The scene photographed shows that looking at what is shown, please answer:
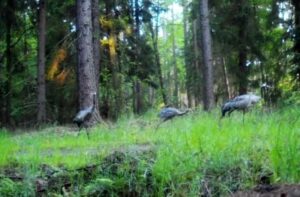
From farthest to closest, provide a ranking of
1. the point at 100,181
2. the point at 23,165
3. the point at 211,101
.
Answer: the point at 211,101 < the point at 23,165 < the point at 100,181

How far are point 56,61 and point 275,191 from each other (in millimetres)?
18019

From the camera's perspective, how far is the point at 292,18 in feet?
68.3

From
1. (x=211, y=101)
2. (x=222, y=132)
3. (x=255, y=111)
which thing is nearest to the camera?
(x=222, y=132)

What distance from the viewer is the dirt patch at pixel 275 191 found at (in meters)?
4.02

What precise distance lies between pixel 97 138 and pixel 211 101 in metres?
9.99

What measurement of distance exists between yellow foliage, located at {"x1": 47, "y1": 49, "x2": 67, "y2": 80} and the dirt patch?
17209 millimetres

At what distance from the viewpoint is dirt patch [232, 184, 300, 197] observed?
402 centimetres

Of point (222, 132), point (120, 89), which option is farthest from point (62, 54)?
point (222, 132)

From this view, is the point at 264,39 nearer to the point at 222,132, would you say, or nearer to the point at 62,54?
the point at 62,54

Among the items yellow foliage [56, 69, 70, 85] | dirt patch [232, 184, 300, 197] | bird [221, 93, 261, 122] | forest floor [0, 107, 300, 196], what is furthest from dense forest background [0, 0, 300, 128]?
dirt patch [232, 184, 300, 197]

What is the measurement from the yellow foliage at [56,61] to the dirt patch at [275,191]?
17.2 m

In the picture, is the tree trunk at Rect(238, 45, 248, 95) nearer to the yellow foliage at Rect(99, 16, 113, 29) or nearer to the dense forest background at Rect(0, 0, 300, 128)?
the dense forest background at Rect(0, 0, 300, 128)

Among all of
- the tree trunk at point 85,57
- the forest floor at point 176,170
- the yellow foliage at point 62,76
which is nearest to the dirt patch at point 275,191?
the forest floor at point 176,170

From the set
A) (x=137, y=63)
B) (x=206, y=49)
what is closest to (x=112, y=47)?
(x=137, y=63)
